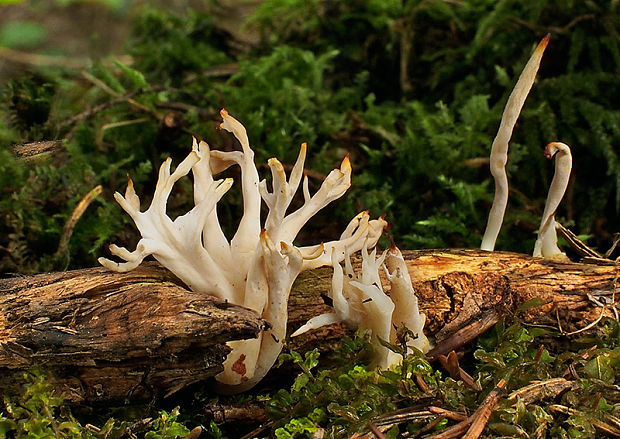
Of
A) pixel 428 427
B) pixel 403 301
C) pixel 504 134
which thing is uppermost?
pixel 504 134

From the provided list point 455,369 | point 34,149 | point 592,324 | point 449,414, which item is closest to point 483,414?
point 449,414

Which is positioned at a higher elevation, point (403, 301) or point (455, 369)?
point (403, 301)

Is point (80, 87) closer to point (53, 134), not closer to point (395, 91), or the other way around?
point (53, 134)

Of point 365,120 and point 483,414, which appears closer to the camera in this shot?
point 483,414

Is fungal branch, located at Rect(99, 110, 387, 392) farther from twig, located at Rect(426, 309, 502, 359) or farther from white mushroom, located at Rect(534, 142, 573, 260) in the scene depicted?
white mushroom, located at Rect(534, 142, 573, 260)

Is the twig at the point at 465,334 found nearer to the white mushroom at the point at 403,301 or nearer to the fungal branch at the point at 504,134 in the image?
the white mushroom at the point at 403,301

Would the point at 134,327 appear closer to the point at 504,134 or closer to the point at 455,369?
the point at 455,369
